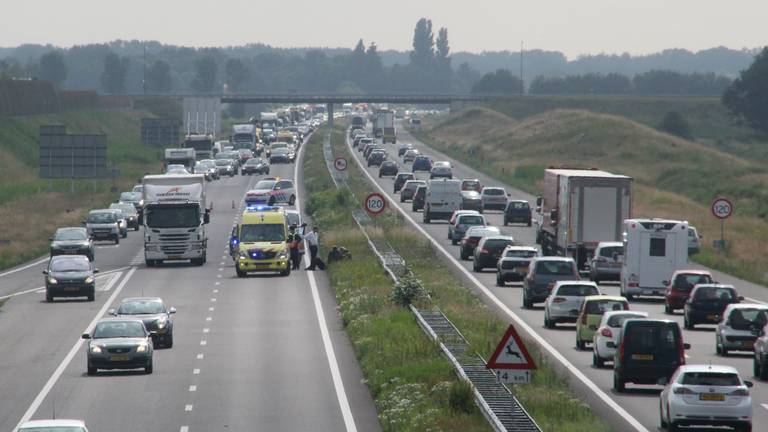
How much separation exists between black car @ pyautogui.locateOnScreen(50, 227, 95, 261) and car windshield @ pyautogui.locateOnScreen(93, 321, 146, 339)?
2985 centimetres

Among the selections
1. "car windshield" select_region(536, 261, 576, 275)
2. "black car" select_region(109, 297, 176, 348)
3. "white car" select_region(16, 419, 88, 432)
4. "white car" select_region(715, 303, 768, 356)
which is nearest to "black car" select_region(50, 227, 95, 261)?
"car windshield" select_region(536, 261, 576, 275)

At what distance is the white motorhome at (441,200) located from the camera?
263ft

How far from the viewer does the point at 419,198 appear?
291ft

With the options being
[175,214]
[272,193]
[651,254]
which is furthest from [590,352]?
[272,193]

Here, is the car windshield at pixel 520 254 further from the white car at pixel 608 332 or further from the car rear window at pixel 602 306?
the white car at pixel 608 332

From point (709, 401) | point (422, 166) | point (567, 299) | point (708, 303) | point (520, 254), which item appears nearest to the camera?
point (709, 401)

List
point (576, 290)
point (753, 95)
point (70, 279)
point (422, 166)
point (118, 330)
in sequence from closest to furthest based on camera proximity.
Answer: point (118, 330)
point (576, 290)
point (70, 279)
point (422, 166)
point (753, 95)

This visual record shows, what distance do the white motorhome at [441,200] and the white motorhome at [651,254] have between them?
31671mm

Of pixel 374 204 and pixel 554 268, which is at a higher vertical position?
pixel 374 204

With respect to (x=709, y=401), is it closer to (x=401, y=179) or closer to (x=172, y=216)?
(x=172, y=216)

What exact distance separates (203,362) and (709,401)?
572 inches

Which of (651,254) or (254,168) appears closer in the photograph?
(651,254)

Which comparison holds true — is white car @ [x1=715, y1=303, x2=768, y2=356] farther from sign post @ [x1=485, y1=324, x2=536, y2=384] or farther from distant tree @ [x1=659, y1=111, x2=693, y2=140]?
distant tree @ [x1=659, y1=111, x2=693, y2=140]

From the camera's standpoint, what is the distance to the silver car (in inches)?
1341
